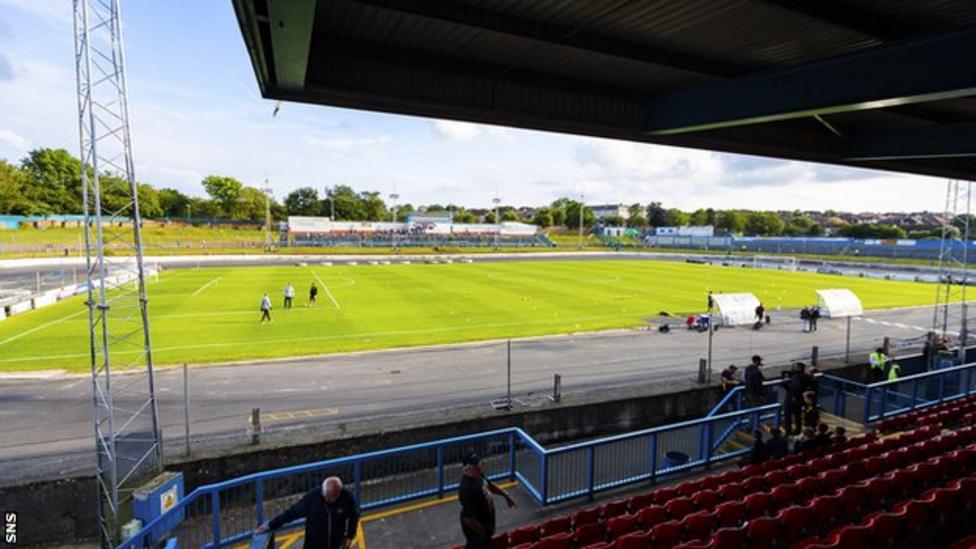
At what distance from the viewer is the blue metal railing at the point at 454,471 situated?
841cm

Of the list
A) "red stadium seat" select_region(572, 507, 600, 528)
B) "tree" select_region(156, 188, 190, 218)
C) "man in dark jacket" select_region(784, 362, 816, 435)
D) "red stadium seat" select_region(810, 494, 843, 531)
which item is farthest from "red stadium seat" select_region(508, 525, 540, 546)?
"tree" select_region(156, 188, 190, 218)

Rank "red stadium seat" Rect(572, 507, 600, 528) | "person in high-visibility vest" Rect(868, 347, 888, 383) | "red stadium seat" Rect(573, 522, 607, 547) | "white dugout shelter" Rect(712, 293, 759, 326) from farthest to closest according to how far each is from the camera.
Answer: "white dugout shelter" Rect(712, 293, 759, 326) < "person in high-visibility vest" Rect(868, 347, 888, 383) < "red stadium seat" Rect(572, 507, 600, 528) < "red stadium seat" Rect(573, 522, 607, 547)

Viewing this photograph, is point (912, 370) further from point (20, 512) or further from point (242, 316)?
point (242, 316)

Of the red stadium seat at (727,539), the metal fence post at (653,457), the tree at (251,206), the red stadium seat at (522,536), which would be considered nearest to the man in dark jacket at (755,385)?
the metal fence post at (653,457)

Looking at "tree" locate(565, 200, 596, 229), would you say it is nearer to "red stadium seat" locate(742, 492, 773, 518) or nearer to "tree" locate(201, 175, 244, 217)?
"tree" locate(201, 175, 244, 217)

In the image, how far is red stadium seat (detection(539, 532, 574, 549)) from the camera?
580 centimetres

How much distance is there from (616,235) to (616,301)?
117 metres

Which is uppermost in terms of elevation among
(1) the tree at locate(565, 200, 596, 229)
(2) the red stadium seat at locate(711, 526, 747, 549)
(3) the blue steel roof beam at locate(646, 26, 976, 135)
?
(1) the tree at locate(565, 200, 596, 229)

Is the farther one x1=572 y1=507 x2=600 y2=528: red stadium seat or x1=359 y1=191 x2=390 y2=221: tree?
x1=359 y1=191 x2=390 y2=221: tree

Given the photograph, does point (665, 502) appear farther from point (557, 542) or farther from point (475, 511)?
point (475, 511)

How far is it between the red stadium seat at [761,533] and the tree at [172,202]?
160 metres

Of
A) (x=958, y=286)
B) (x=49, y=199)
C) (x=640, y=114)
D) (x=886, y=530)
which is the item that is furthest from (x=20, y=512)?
(x=49, y=199)

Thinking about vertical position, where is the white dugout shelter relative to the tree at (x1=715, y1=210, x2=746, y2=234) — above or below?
below

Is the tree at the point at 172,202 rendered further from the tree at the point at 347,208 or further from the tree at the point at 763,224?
the tree at the point at 763,224
